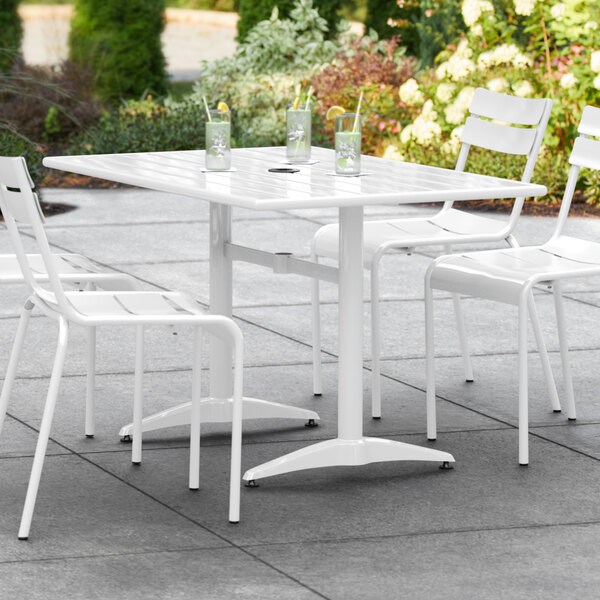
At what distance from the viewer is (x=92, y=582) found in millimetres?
3701

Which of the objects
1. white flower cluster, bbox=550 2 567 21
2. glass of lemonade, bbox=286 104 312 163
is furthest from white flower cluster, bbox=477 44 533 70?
glass of lemonade, bbox=286 104 312 163

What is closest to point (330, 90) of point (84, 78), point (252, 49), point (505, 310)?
point (252, 49)

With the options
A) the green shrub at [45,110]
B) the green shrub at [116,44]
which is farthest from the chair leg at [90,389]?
the green shrub at [116,44]

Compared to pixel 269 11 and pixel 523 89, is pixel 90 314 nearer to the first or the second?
pixel 523 89

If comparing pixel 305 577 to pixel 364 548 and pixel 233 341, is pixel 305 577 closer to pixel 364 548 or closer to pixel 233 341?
pixel 364 548

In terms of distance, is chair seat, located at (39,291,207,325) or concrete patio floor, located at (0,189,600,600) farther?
chair seat, located at (39,291,207,325)

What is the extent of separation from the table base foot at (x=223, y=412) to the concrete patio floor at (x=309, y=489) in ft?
0.18

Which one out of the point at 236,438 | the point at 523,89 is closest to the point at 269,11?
the point at 523,89

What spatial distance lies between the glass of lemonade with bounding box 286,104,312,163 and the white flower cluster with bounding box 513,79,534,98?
6.18 m

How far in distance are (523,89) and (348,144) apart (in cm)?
663

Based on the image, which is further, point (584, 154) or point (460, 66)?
point (460, 66)

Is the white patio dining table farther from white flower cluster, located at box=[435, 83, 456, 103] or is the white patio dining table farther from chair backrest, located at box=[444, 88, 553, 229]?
white flower cluster, located at box=[435, 83, 456, 103]

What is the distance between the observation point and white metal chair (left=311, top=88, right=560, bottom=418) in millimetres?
5375

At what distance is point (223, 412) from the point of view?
5145mm
